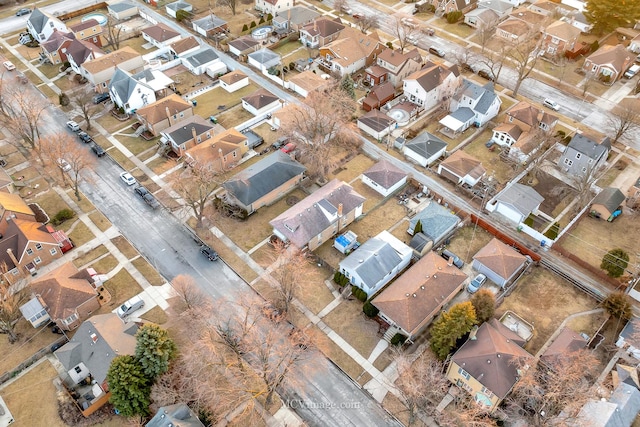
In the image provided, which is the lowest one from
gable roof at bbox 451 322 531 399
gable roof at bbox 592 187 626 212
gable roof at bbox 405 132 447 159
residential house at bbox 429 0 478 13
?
gable roof at bbox 451 322 531 399

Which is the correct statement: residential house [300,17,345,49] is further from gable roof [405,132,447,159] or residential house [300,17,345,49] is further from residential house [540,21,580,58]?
residential house [540,21,580,58]

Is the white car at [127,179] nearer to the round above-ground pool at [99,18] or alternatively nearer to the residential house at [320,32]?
the residential house at [320,32]

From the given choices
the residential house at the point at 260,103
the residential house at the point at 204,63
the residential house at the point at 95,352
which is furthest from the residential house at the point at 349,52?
the residential house at the point at 95,352

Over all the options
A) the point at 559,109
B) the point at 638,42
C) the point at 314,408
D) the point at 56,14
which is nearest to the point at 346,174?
the point at 314,408

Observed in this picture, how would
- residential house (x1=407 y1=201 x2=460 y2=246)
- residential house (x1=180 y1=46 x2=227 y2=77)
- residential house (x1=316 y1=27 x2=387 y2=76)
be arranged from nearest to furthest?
residential house (x1=407 y1=201 x2=460 y2=246), residential house (x1=316 y1=27 x2=387 y2=76), residential house (x1=180 y1=46 x2=227 y2=77)

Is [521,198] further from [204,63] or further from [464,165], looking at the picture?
[204,63]

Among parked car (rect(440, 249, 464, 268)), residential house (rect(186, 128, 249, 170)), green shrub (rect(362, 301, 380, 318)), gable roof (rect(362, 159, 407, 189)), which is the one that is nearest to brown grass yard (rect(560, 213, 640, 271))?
parked car (rect(440, 249, 464, 268))

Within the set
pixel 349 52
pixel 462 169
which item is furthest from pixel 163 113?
pixel 462 169
